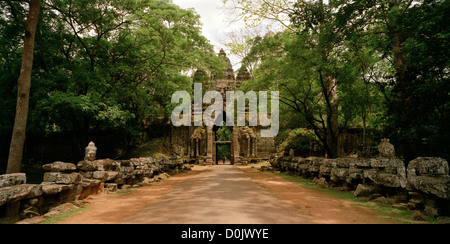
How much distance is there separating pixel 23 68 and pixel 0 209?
5957 millimetres

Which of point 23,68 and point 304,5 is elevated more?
point 304,5

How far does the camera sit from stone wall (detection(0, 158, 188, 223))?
15.2ft

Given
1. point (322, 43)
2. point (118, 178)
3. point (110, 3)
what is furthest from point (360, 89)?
point (110, 3)

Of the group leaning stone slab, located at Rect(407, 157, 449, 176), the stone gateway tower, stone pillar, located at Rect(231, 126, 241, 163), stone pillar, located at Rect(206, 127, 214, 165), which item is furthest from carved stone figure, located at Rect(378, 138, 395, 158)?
stone pillar, located at Rect(206, 127, 214, 165)

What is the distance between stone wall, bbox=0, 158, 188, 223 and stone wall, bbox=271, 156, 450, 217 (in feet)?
27.7

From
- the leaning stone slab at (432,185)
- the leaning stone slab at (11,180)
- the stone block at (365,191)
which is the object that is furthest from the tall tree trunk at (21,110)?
the leaning stone slab at (432,185)

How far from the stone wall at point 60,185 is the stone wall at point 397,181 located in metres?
8.45

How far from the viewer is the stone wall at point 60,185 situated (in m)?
4.64

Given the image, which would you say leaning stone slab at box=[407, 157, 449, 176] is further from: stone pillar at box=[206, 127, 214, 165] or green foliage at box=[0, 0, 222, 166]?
stone pillar at box=[206, 127, 214, 165]

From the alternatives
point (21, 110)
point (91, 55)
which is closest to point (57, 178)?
point (21, 110)

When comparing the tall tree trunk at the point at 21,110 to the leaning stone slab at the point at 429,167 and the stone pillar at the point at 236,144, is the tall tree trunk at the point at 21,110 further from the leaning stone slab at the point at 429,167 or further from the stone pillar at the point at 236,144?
the stone pillar at the point at 236,144

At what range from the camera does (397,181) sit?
5.99m

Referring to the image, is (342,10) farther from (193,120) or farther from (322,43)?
(193,120)
